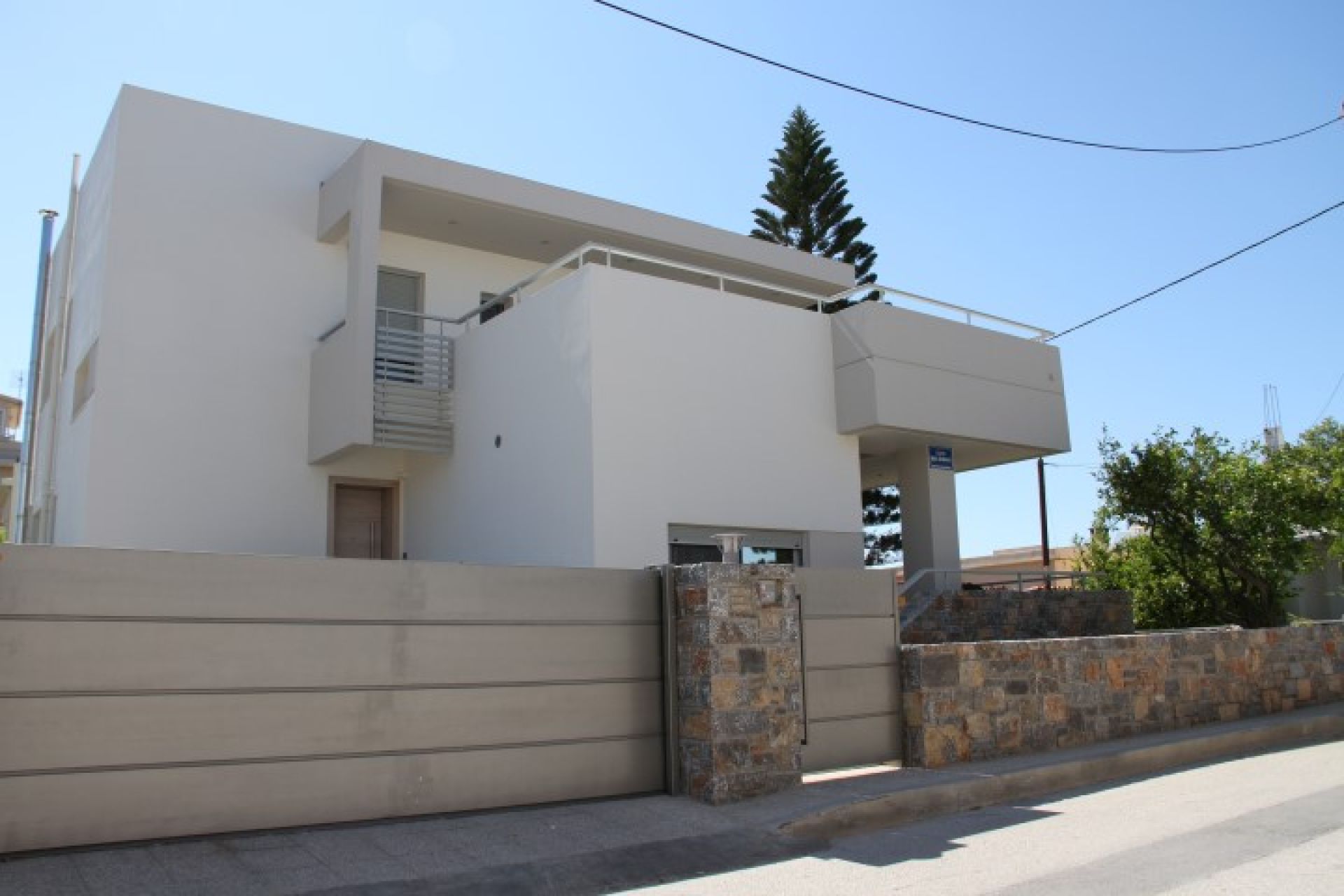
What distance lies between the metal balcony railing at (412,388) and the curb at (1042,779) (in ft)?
30.1

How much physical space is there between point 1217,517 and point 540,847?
14585mm

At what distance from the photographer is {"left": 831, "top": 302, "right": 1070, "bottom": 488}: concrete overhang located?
15602mm

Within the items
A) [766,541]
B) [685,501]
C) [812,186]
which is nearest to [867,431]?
[766,541]

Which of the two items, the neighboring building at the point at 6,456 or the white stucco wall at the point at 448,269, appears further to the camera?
the neighboring building at the point at 6,456

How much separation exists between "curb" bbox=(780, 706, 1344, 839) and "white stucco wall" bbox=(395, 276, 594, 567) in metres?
5.45

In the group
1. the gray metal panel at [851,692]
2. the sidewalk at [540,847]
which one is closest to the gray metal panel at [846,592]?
the gray metal panel at [851,692]

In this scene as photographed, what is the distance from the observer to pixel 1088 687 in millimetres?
11031

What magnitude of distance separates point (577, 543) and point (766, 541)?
2.96 m

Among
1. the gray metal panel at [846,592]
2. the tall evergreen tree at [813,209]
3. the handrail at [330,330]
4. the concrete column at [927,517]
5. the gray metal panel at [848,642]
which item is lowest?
the gray metal panel at [848,642]

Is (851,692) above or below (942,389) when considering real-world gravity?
below

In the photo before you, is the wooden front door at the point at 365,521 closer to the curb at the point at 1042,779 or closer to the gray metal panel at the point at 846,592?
the gray metal panel at the point at 846,592

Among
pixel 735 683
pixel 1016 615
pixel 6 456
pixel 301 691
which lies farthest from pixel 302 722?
pixel 6 456

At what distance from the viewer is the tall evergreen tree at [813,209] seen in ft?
91.2

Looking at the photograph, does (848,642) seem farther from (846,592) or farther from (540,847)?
(540,847)
